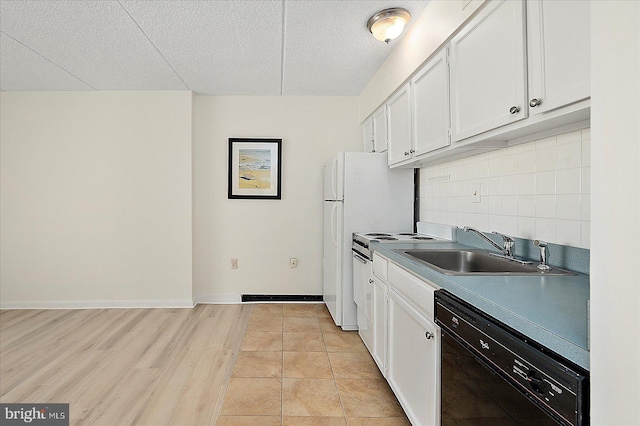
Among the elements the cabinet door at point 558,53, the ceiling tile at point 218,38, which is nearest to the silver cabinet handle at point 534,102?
the cabinet door at point 558,53

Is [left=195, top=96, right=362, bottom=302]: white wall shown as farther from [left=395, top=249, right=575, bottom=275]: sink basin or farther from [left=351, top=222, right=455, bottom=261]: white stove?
[left=395, top=249, right=575, bottom=275]: sink basin

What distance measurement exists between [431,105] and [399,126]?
1.97ft

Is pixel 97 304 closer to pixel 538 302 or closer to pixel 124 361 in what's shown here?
pixel 124 361

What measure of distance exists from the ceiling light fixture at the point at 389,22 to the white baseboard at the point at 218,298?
3052 mm

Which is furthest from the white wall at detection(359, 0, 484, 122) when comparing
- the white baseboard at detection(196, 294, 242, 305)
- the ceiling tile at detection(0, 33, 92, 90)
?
the ceiling tile at detection(0, 33, 92, 90)

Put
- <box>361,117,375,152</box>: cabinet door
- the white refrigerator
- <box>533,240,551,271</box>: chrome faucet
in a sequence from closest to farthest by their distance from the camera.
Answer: <box>533,240,551,271</box>: chrome faucet, the white refrigerator, <box>361,117,375,152</box>: cabinet door

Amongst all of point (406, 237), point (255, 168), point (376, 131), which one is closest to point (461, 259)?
point (406, 237)

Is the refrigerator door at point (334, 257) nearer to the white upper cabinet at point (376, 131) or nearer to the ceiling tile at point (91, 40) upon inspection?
the white upper cabinet at point (376, 131)

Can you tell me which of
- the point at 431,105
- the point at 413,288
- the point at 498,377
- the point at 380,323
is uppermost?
the point at 431,105

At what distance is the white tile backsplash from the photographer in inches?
58.4

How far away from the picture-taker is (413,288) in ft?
5.45

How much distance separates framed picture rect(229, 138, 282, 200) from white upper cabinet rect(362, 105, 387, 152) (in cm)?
99

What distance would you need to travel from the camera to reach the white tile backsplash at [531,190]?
148cm

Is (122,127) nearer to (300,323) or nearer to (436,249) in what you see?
(300,323)
